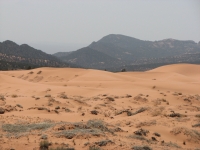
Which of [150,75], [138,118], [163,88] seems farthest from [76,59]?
[138,118]

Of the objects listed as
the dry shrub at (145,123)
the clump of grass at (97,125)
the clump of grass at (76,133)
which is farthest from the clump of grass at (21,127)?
the dry shrub at (145,123)

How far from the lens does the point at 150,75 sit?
55.7 m

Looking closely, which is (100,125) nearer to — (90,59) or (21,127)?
(21,127)

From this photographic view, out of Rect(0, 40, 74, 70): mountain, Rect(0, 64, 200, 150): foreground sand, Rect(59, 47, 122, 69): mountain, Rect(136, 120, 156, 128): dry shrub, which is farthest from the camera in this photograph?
Rect(59, 47, 122, 69): mountain

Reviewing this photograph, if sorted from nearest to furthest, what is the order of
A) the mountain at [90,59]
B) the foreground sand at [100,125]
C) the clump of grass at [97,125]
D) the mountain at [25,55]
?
the foreground sand at [100,125]
the clump of grass at [97,125]
the mountain at [25,55]
the mountain at [90,59]

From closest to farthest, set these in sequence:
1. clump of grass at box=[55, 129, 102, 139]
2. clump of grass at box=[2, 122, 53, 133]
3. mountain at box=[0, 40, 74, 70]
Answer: clump of grass at box=[55, 129, 102, 139] < clump of grass at box=[2, 122, 53, 133] < mountain at box=[0, 40, 74, 70]

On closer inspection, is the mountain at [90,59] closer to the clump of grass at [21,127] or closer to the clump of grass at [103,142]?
the clump of grass at [21,127]

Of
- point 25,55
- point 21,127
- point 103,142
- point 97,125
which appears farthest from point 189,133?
point 25,55

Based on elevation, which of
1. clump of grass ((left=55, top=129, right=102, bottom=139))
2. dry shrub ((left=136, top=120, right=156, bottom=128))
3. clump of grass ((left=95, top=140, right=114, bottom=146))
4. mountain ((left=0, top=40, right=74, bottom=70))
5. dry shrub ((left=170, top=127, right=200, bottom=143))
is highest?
mountain ((left=0, top=40, right=74, bottom=70))

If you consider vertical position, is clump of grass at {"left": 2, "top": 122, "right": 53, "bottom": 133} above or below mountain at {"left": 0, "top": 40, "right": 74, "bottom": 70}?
below

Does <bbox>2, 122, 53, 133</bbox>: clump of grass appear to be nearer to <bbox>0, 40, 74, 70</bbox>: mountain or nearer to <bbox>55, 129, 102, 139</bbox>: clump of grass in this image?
<bbox>55, 129, 102, 139</bbox>: clump of grass

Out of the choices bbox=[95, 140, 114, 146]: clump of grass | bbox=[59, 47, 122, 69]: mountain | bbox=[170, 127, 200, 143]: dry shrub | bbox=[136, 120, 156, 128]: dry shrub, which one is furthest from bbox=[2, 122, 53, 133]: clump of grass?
bbox=[59, 47, 122, 69]: mountain

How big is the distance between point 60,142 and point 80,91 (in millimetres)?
18120

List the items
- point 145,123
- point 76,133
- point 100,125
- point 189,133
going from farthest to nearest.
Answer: point 145,123
point 189,133
point 100,125
point 76,133
